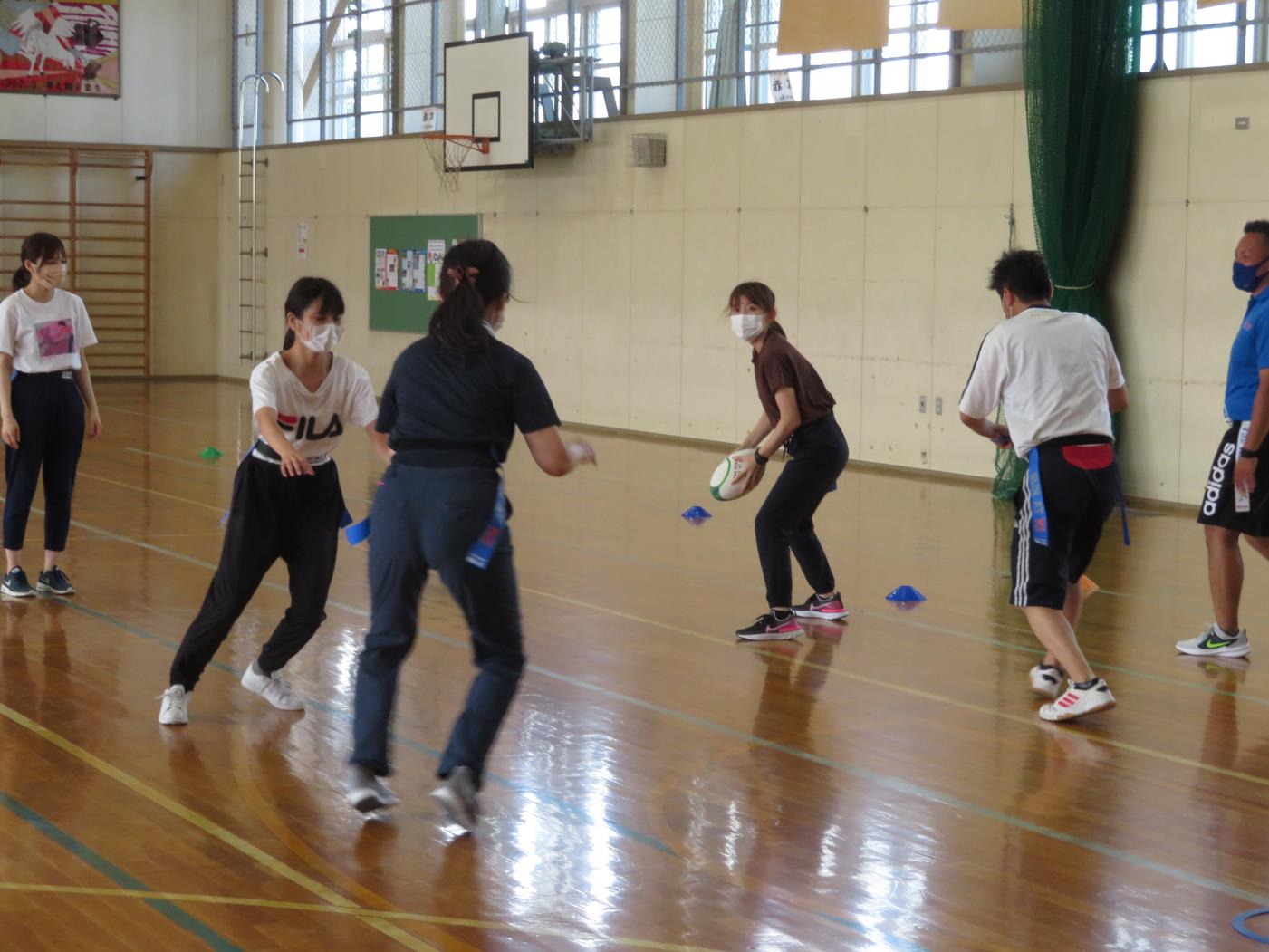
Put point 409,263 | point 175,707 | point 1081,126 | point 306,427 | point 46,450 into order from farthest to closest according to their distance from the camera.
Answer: point 409,263 < point 1081,126 < point 46,450 < point 175,707 < point 306,427

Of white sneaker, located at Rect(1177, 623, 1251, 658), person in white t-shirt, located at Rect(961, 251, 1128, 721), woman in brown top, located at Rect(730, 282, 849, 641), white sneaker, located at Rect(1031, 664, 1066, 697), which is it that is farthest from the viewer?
woman in brown top, located at Rect(730, 282, 849, 641)

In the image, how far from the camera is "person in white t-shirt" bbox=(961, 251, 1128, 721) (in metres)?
5.68

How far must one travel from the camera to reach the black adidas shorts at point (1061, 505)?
5.69m

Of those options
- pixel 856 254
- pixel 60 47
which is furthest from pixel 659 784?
pixel 60 47

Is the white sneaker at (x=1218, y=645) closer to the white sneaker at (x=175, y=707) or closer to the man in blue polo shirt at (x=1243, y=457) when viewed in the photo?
the man in blue polo shirt at (x=1243, y=457)

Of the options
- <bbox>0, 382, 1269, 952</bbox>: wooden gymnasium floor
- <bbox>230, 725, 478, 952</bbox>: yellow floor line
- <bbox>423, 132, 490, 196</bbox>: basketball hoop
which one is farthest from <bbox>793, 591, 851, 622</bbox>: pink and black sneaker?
<bbox>423, 132, 490, 196</bbox>: basketball hoop

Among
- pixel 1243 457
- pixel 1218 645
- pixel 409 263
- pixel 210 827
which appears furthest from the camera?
pixel 409 263

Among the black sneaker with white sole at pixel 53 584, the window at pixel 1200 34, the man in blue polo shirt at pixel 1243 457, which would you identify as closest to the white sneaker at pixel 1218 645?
the man in blue polo shirt at pixel 1243 457

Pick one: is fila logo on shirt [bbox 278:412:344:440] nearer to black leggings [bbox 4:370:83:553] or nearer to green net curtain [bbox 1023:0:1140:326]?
black leggings [bbox 4:370:83:553]

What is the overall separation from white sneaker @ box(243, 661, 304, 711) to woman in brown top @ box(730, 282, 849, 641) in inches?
86.4

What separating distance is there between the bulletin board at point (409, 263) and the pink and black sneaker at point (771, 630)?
11912 mm

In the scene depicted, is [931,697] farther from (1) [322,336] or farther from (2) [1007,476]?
(2) [1007,476]

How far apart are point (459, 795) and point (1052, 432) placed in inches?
102

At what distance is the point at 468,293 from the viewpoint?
14.3 feet
